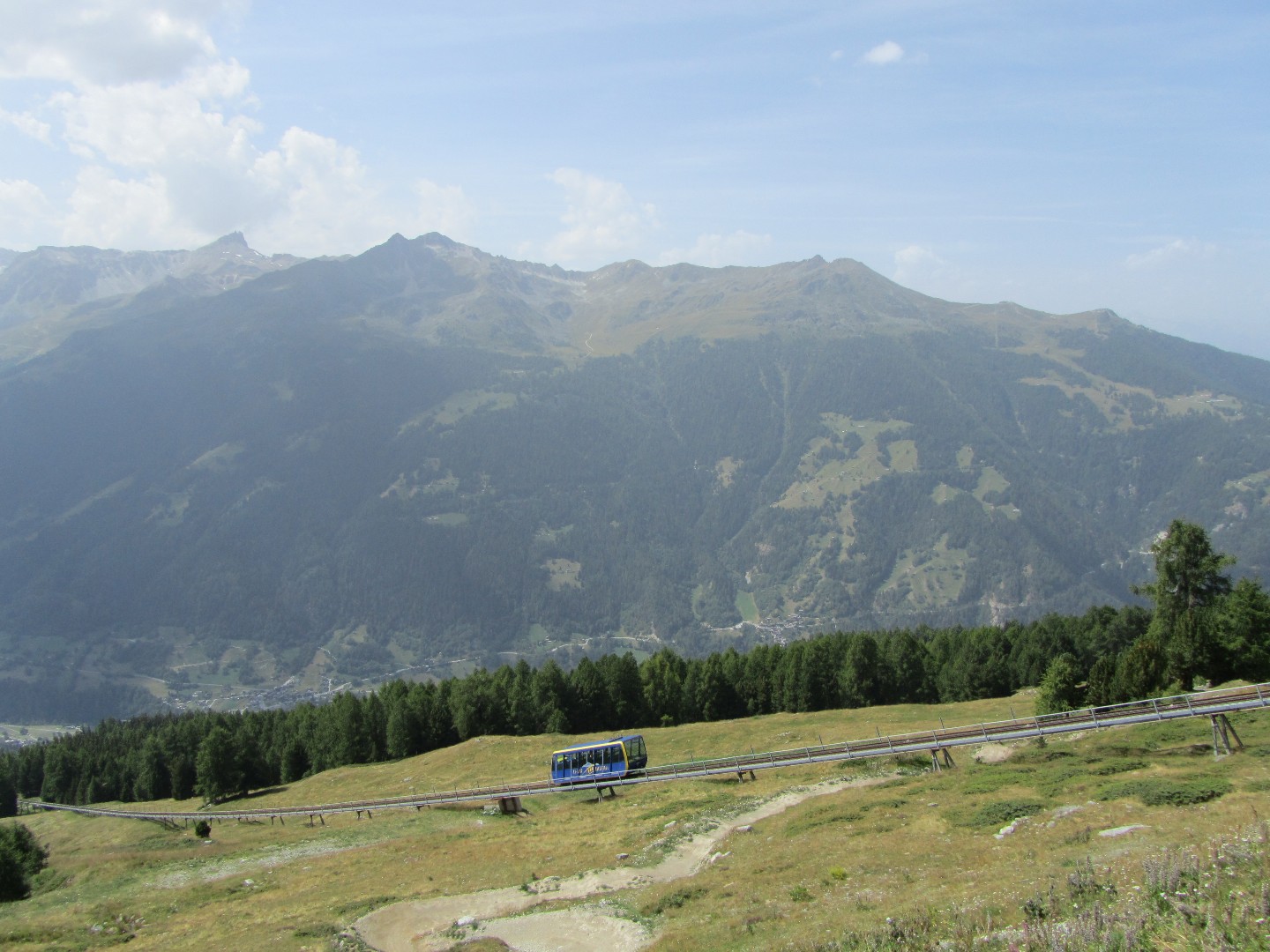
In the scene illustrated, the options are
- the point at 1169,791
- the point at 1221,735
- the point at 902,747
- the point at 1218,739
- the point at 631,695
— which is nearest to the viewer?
the point at 1169,791

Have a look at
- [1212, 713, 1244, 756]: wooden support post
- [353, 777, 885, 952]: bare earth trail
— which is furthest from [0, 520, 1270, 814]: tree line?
[353, 777, 885, 952]: bare earth trail

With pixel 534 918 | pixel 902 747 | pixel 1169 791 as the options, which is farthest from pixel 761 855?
pixel 902 747

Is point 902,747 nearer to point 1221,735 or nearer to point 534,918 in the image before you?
point 1221,735

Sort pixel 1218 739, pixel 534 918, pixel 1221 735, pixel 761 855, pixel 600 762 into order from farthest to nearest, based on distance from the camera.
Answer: pixel 600 762 < pixel 1218 739 < pixel 1221 735 < pixel 761 855 < pixel 534 918

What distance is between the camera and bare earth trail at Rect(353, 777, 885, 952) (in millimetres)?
27594

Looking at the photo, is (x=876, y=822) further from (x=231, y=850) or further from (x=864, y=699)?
(x=864, y=699)

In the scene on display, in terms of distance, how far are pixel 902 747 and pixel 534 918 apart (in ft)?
94.5

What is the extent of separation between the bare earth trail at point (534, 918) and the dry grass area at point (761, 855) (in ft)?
3.32

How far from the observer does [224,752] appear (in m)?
96.8

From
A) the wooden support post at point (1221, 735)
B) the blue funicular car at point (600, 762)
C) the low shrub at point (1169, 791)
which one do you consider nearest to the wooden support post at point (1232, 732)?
the wooden support post at point (1221, 735)

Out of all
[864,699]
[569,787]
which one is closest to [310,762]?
[569,787]

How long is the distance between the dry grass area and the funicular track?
3.48 ft

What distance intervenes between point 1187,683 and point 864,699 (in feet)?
145

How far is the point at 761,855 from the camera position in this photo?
3409 cm
